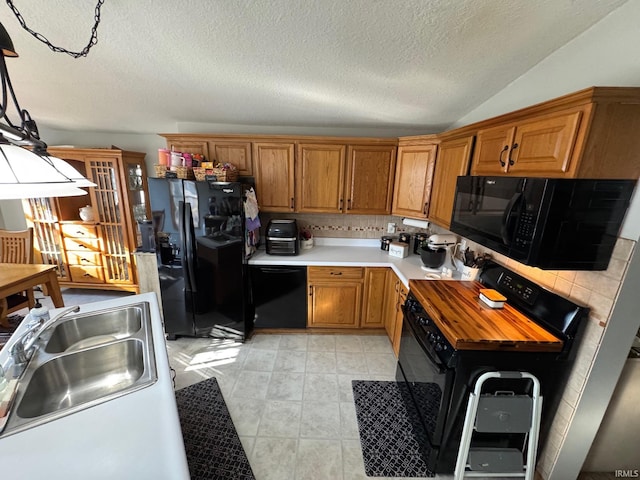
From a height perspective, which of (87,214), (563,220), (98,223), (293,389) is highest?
(563,220)

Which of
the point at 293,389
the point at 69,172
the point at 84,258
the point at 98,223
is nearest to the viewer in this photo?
the point at 69,172

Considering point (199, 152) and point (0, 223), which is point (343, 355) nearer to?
point (199, 152)

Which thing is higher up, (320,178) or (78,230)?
(320,178)

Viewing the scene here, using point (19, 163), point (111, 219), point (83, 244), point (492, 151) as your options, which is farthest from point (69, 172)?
point (83, 244)

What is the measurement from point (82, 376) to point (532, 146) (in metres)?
2.50

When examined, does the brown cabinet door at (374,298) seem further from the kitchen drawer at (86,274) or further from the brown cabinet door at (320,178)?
the kitchen drawer at (86,274)

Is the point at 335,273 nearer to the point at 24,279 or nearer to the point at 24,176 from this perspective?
the point at 24,176

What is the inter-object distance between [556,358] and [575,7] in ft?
5.28

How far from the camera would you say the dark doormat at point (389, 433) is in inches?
61.5

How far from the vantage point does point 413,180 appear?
258 centimetres

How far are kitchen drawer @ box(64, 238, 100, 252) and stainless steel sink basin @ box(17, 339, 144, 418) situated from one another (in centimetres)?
299

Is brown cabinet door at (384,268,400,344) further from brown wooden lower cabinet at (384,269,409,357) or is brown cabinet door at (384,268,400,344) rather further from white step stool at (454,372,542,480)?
white step stool at (454,372,542,480)

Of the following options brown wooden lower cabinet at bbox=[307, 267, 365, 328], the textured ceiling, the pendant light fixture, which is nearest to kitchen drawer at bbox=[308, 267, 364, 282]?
brown wooden lower cabinet at bbox=[307, 267, 365, 328]

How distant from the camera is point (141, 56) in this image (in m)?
1.54
